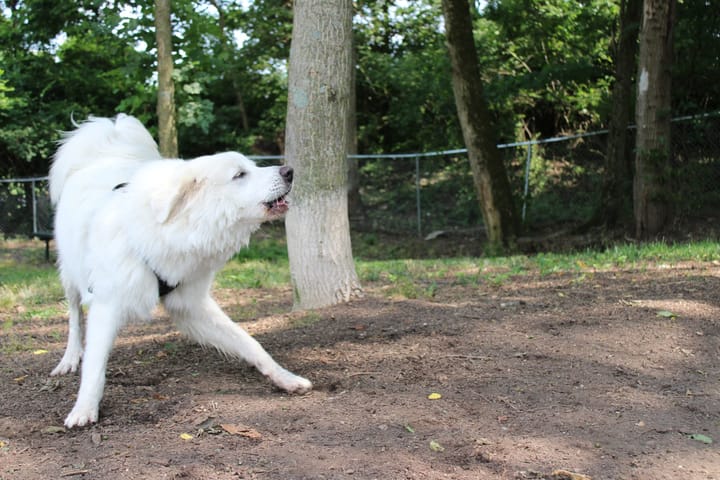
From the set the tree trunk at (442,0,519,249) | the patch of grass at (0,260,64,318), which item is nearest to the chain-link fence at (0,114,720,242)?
the patch of grass at (0,260,64,318)

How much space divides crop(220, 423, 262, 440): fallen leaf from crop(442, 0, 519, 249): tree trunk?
8743 millimetres

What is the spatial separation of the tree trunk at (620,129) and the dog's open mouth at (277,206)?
9863 millimetres

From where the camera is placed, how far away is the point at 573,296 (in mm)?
5895

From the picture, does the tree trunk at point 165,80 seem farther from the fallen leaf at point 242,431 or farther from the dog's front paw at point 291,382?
the fallen leaf at point 242,431

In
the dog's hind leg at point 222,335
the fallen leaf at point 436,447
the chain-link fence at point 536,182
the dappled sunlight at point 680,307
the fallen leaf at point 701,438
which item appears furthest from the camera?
the chain-link fence at point 536,182

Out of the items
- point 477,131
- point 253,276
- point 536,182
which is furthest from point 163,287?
point 536,182

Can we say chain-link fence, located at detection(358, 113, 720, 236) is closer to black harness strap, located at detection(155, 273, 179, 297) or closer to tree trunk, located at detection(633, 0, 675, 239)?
tree trunk, located at detection(633, 0, 675, 239)

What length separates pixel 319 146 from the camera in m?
5.52

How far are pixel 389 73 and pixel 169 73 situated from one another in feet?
36.1

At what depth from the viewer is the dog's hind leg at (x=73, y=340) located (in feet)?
15.1

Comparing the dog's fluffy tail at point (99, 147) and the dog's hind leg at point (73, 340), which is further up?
the dog's fluffy tail at point (99, 147)

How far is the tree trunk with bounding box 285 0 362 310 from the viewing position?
5.42 meters

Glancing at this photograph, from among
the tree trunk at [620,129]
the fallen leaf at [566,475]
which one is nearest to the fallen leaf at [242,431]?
the fallen leaf at [566,475]

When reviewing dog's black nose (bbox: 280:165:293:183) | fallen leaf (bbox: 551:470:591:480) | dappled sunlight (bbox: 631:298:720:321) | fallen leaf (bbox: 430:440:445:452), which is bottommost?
fallen leaf (bbox: 551:470:591:480)
